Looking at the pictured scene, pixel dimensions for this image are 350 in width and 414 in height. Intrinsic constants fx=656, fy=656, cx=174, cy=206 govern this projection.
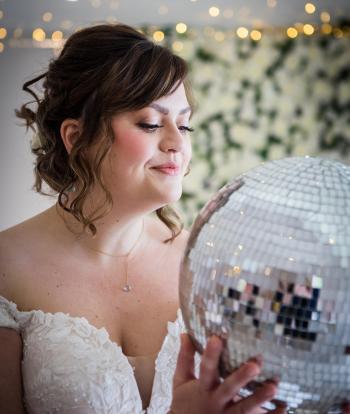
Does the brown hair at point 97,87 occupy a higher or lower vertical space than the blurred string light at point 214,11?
higher

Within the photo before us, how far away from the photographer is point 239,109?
5.98m

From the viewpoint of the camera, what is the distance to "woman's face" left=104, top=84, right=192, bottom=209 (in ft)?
4.57

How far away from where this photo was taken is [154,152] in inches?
55.6

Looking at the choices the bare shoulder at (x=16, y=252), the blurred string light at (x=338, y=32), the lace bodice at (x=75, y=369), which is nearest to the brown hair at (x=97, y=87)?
the bare shoulder at (x=16, y=252)

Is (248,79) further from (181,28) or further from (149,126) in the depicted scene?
(149,126)

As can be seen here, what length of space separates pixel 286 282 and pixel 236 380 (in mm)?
117

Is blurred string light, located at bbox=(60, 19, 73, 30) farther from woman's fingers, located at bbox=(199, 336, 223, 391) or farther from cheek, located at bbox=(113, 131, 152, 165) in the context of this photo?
woman's fingers, located at bbox=(199, 336, 223, 391)

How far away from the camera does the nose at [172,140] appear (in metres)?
1.35

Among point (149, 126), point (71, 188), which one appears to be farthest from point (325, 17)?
point (149, 126)

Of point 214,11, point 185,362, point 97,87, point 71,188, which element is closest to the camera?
point 185,362

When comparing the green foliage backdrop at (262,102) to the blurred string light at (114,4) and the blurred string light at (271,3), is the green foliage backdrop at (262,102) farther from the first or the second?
the blurred string light at (114,4)

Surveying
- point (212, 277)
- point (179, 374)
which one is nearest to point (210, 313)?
point (212, 277)

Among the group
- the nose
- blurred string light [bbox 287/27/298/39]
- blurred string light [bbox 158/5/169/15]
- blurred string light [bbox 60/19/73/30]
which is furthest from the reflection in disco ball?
blurred string light [bbox 287/27/298/39]

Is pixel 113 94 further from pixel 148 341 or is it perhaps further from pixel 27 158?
pixel 27 158
